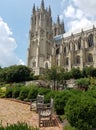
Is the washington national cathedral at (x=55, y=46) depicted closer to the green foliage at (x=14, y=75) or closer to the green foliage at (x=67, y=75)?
the green foliage at (x=67, y=75)

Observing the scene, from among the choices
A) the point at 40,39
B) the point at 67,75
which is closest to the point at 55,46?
the point at 40,39

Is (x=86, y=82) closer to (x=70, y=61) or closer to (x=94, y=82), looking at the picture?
(x=94, y=82)

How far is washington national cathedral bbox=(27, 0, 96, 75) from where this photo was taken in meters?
64.3

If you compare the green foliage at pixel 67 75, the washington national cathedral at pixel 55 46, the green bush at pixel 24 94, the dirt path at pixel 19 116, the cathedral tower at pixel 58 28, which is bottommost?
the dirt path at pixel 19 116

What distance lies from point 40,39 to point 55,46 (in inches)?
233

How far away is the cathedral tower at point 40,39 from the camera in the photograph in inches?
2945

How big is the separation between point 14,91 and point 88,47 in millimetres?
46097

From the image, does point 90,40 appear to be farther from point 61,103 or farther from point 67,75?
point 61,103

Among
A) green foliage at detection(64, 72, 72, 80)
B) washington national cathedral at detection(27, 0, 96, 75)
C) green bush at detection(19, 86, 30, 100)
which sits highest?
washington national cathedral at detection(27, 0, 96, 75)

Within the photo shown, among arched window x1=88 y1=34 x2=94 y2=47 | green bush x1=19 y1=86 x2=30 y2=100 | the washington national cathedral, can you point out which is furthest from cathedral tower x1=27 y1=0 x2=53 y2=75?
green bush x1=19 y1=86 x2=30 y2=100

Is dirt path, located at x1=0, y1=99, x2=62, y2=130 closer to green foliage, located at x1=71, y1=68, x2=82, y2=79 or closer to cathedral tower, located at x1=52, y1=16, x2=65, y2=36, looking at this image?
green foliage, located at x1=71, y1=68, x2=82, y2=79

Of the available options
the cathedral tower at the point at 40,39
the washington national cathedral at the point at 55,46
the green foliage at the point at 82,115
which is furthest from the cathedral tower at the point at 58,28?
the green foliage at the point at 82,115

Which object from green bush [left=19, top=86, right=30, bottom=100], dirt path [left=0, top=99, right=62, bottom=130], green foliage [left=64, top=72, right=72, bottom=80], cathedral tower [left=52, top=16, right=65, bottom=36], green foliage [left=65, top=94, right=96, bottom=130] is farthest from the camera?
cathedral tower [left=52, top=16, right=65, bottom=36]

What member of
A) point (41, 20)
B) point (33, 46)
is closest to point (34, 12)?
point (41, 20)
